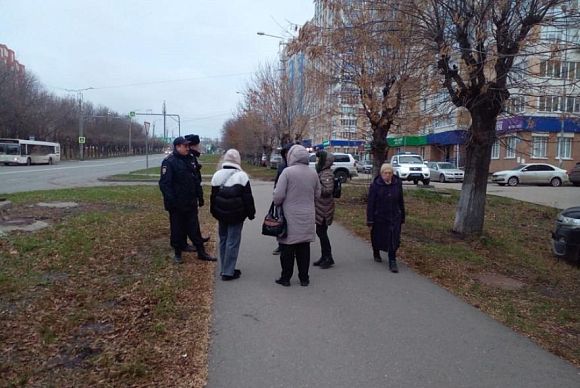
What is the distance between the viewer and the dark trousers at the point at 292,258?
19.9 feet

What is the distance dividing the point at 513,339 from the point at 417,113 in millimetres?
9532

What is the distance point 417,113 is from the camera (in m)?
13.4

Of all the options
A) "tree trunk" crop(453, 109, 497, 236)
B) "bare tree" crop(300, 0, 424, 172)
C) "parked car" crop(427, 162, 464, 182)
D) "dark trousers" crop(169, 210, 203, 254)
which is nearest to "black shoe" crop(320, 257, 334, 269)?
"dark trousers" crop(169, 210, 203, 254)

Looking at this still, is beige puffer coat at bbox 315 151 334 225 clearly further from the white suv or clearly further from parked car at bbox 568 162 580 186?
parked car at bbox 568 162 580 186

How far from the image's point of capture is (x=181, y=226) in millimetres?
7062

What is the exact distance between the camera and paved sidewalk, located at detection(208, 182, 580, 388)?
12.2 feet

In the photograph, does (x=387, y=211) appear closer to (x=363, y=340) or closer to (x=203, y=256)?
(x=203, y=256)

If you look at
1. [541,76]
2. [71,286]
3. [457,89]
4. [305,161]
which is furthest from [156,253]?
[541,76]

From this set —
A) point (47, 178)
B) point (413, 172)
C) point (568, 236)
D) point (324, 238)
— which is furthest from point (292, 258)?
point (47, 178)

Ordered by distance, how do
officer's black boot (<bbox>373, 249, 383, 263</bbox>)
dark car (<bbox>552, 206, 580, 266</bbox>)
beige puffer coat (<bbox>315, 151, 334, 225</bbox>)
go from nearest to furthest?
beige puffer coat (<bbox>315, 151, 334, 225</bbox>) → officer's black boot (<bbox>373, 249, 383, 263</bbox>) → dark car (<bbox>552, 206, 580, 266</bbox>)

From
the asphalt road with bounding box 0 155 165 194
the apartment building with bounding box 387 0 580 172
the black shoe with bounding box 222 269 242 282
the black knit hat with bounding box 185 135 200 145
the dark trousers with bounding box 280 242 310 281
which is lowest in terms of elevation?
the black shoe with bounding box 222 269 242 282

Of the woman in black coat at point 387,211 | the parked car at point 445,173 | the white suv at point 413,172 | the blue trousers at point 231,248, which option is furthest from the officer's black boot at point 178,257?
the parked car at point 445,173

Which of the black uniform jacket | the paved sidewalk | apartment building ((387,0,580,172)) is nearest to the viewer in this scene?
the paved sidewalk

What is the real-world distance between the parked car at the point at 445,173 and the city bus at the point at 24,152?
1467 inches
